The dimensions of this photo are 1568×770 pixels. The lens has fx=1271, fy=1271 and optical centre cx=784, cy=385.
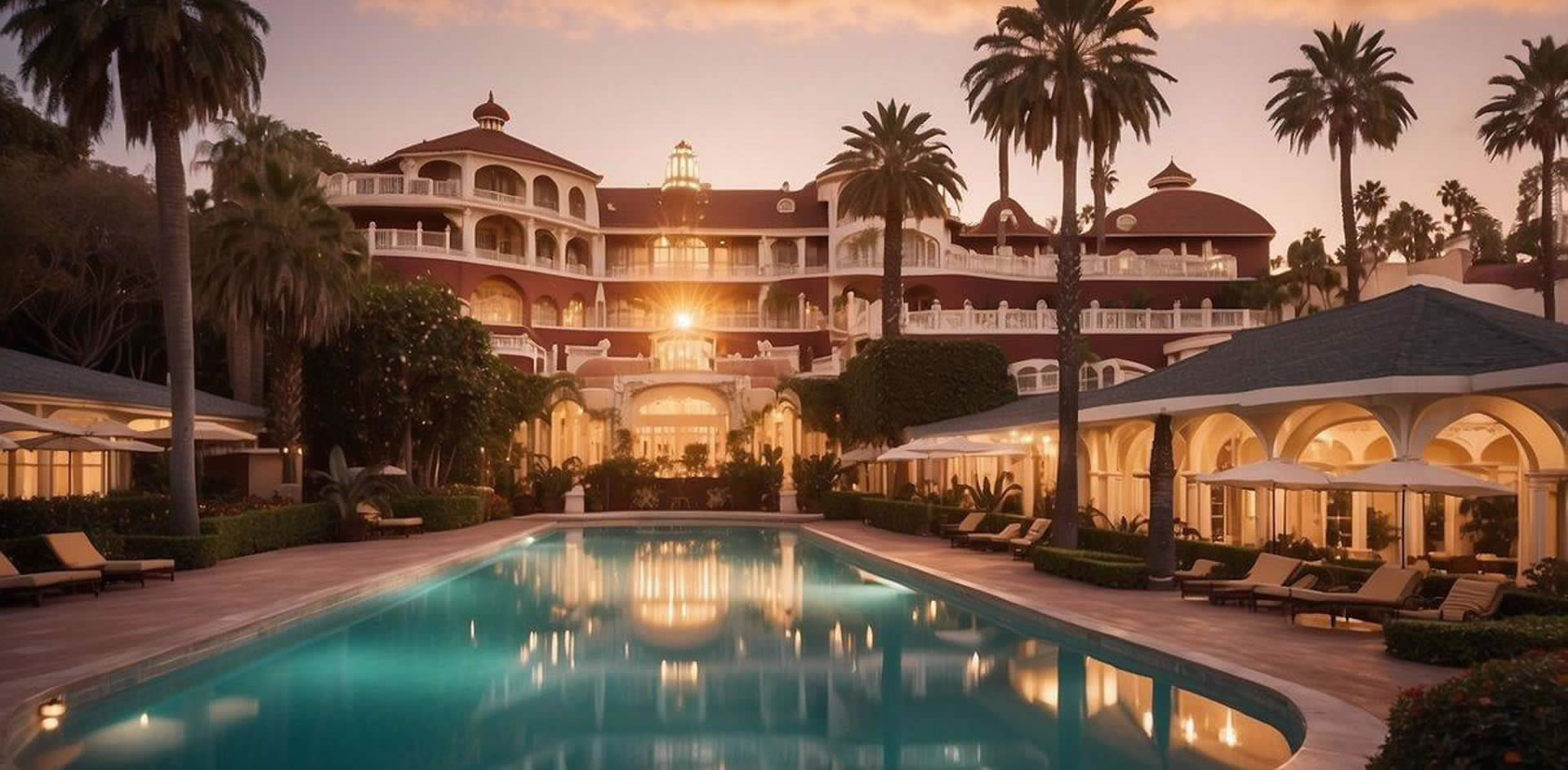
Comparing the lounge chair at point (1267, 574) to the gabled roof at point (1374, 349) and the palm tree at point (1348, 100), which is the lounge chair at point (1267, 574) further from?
the palm tree at point (1348, 100)

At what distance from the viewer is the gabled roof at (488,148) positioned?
61875mm

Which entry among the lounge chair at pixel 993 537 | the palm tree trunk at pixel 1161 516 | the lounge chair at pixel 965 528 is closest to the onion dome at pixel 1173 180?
the lounge chair at pixel 965 528

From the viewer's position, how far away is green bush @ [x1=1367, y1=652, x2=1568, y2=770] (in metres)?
5.34

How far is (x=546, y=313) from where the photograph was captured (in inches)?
2537

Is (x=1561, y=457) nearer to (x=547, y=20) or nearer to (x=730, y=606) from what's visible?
(x=730, y=606)

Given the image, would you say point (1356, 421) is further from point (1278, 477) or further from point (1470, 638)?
point (1470, 638)

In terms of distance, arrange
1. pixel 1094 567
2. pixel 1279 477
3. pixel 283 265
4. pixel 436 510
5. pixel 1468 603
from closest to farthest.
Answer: pixel 1468 603
pixel 1279 477
pixel 1094 567
pixel 283 265
pixel 436 510

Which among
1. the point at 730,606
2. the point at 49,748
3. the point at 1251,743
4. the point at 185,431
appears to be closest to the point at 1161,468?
the point at 730,606

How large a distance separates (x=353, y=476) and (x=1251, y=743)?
26.1m

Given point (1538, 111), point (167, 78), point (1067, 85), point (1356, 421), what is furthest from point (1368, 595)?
point (1538, 111)

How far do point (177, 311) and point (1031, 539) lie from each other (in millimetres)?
16143

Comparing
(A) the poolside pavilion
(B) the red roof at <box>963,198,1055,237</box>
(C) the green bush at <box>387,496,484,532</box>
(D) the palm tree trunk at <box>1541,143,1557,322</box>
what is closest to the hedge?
(A) the poolside pavilion

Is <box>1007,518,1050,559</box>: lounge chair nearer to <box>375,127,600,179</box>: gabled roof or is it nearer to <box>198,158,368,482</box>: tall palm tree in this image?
<box>198,158,368,482</box>: tall palm tree

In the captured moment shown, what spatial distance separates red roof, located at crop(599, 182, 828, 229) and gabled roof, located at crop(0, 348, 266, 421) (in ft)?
122
